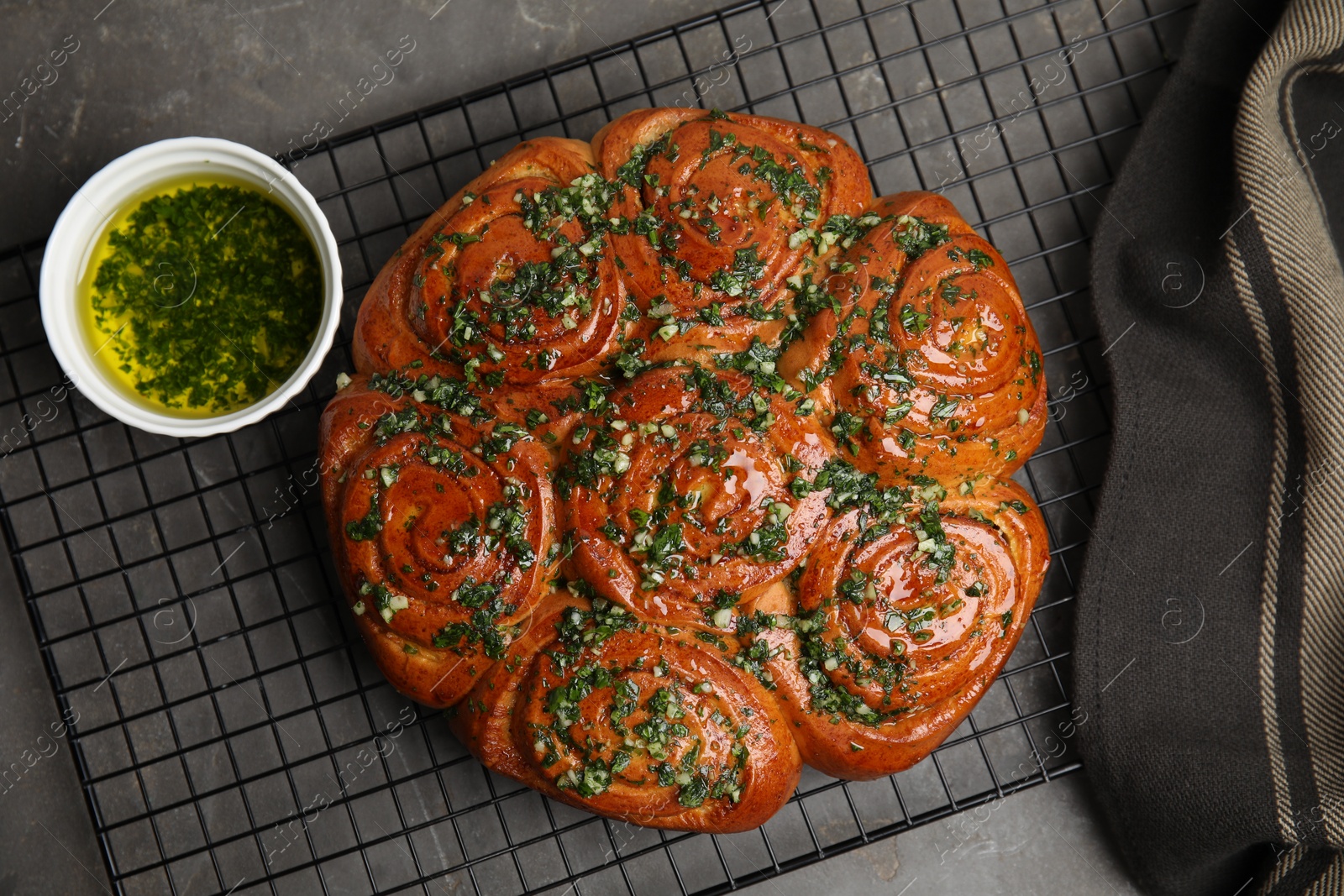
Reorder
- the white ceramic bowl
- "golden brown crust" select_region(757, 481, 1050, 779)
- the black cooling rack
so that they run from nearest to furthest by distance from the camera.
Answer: "golden brown crust" select_region(757, 481, 1050, 779)
the white ceramic bowl
the black cooling rack

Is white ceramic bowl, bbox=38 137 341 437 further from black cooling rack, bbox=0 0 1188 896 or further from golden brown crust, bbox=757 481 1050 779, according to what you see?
golden brown crust, bbox=757 481 1050 779

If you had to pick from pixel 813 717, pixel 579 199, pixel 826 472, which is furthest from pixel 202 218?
pixel 813 717

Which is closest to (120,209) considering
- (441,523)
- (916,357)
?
(441,523)

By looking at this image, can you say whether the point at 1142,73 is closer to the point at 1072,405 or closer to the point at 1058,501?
the point at 1072,405

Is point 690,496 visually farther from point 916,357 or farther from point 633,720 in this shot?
point 916,357

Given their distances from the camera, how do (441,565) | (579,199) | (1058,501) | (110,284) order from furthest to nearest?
(1058,501) < (110,284) < (579,199) < (441,565)

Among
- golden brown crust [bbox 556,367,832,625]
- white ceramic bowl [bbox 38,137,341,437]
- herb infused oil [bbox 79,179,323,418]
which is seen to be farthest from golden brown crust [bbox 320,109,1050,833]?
herb infused oil [bbox 79,179,323,418]

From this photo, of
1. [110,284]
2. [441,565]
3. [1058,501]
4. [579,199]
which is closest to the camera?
[441,565]
